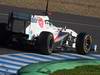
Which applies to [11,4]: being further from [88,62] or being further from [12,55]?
[88,62]

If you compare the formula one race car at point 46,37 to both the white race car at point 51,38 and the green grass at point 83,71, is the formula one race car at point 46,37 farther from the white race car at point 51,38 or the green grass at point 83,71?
the green grass at point 83,71

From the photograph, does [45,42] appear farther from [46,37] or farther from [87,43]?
[87,43]

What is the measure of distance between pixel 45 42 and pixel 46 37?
0.55 ft

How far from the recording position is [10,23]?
61.8ft

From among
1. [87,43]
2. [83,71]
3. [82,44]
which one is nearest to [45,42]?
[82,44]

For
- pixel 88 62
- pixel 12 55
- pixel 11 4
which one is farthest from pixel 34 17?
pixel 11 4

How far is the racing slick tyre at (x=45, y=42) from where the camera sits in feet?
57.3

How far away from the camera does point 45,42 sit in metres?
17.5

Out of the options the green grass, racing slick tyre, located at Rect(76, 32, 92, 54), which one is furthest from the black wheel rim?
the green grass

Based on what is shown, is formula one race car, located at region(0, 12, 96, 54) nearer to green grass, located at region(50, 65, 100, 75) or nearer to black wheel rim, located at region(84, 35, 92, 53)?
black wheel rim, located at region(84, 35, 92, 53)

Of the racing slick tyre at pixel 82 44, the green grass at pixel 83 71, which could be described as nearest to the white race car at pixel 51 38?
the racing slick tyre at pixel 82 44

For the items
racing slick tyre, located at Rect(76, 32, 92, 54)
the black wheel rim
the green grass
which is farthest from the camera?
the black wheel rim

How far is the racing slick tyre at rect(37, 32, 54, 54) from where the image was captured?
17.5 m

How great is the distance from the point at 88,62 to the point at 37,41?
4304 mm
